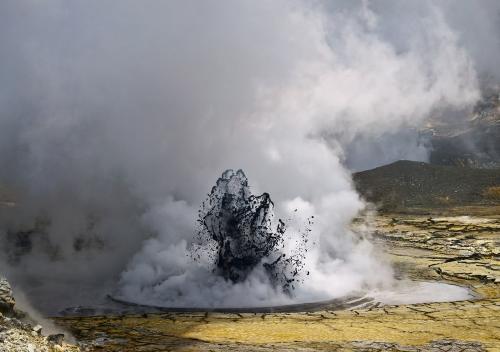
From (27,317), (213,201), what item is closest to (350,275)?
(213,201)

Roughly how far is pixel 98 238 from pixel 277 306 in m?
19.9

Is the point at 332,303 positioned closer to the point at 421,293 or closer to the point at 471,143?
the point at 421,293

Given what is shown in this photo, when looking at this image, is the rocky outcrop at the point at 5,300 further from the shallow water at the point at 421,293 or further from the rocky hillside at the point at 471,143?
the rocky hillside at the point at 471,143

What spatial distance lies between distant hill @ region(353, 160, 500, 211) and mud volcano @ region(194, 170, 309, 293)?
49857 mm

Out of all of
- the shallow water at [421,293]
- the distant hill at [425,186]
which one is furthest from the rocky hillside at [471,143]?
the shallow water at [421,293]

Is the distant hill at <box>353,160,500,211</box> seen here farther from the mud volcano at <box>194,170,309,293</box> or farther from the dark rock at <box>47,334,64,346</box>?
the dark rock at <box>47,334,64,346</box>

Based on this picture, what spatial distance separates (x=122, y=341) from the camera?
43.1 ft

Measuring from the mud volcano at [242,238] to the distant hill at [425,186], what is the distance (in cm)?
4986

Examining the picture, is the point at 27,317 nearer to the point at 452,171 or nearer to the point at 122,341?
the point at 122,341

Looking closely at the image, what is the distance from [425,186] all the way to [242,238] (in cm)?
7553

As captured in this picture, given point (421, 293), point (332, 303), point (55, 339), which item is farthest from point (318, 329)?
point (421, 293)

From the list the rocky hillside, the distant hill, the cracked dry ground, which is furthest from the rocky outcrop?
the rocky hillside

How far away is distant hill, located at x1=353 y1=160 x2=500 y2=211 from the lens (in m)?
77.2

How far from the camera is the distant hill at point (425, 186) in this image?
253ft
